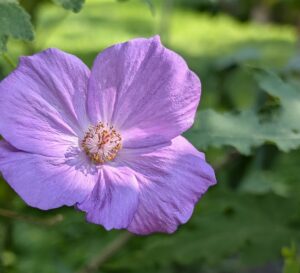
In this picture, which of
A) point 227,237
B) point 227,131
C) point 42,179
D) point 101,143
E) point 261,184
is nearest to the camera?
point 42,179

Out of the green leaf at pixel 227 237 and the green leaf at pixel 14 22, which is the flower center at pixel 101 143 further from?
the green leaf at pixel 227 237

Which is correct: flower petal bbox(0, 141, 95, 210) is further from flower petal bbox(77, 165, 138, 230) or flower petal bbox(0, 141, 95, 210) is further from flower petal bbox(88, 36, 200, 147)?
flower petal bbox(88, 36, 200, 147)

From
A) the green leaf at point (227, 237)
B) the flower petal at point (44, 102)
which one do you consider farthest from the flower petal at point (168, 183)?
the green leaf at point (227, 237)

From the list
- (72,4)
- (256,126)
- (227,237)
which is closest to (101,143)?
(72,4)

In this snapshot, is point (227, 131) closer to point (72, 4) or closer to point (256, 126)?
point (256, 126)

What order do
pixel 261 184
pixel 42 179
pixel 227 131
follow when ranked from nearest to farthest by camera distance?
1. pixel 42 179
2. pixel 227 131
3. pixel 261 184

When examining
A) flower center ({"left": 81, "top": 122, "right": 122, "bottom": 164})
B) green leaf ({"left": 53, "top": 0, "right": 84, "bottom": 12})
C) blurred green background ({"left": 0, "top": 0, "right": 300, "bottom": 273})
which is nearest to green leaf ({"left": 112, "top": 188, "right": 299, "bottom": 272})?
blurred green background ({"left": 0, "top": 0, "right": 300, "bottom": 273})
